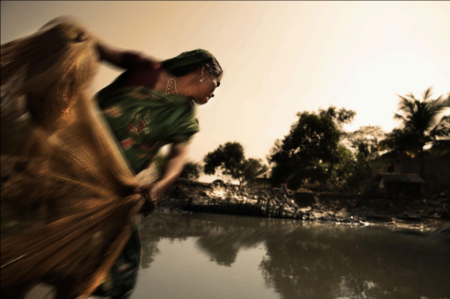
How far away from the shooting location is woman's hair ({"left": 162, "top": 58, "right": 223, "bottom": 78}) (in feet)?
3.69

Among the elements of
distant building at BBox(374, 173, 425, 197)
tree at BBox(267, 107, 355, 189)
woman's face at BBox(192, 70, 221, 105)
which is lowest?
woman's face at BBox(192, 70, 221, 105)

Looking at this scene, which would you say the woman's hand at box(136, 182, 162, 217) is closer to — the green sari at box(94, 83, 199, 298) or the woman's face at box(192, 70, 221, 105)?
the green sari at box(94, 83, 199, 298)

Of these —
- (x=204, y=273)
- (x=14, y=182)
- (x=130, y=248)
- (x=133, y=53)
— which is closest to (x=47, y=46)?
(x=133, y=53)

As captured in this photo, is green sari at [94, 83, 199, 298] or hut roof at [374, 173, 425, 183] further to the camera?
hut roof at [374, 173, 425, 183]

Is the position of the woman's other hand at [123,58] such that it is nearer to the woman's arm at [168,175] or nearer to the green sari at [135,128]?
the green sari at [135,128]

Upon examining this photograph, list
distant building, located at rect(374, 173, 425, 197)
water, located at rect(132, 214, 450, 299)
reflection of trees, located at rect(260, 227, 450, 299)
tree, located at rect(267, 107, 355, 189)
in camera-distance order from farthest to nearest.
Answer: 1. tree, located at rect(267, 107, 355, 189)
2. distant building, located at rect(374, 173, 425, 197)
3. reflection of trees, located at rect(260, 227, 450, 299)
4. water, located at rect(132, 214, 450, 299)

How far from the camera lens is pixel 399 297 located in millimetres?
3129

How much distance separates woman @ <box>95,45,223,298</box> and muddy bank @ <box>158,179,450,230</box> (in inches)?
440

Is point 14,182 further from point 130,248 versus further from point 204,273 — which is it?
point 204,273

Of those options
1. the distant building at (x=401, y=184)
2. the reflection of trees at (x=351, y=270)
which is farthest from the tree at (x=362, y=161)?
the reflection of trees at (x=351, y=270)

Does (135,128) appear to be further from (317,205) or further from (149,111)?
(317,205)

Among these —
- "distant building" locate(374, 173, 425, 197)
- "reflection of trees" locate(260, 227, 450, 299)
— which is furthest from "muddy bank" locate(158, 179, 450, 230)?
"reflection of trees" locate(260, 227, 450, 299)

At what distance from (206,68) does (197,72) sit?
0.11 feet

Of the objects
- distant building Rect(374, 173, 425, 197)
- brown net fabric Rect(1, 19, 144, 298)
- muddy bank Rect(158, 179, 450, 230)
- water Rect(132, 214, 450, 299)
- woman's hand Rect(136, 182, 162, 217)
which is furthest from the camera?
distant building Rect(374, 173, 425, 197)
